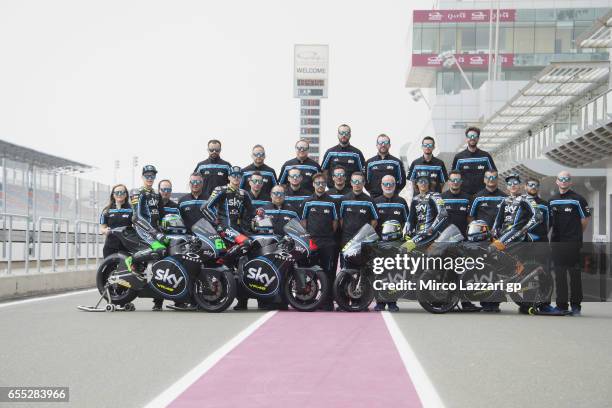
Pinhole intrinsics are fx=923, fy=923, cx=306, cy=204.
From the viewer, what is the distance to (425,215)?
13.3 metres

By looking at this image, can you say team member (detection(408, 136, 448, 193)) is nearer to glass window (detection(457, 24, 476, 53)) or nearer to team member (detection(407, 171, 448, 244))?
team member (detection(407, 171, 448, 244))

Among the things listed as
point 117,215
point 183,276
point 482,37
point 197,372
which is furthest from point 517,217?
point 482,37

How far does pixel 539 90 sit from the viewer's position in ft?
115

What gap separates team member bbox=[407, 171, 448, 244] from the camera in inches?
520

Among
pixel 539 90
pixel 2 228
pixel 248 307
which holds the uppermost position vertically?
pixel 539 90

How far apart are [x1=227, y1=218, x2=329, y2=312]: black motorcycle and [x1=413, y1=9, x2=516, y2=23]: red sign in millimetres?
72357

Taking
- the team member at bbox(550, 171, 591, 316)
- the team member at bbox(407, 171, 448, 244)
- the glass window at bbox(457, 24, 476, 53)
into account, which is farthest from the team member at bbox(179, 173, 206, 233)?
the glass window at bbox(457, 24, 476, 53)

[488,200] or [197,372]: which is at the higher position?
[488,200]

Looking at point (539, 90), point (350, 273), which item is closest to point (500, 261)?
point (350, 273)

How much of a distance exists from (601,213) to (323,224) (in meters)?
28.1

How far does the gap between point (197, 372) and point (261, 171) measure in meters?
7.38

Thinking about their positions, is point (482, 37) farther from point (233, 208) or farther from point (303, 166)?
point (233, 208)

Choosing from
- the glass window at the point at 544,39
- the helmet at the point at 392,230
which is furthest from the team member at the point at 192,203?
the glass window at the point at 544,39

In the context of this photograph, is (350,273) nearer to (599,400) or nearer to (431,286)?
(431,286)
